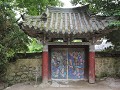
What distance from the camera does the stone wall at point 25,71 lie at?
12055mm

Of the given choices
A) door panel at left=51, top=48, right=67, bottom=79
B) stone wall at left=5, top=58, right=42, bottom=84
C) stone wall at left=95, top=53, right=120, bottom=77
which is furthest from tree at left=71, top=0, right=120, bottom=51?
stone wall at left=5, top=58, right=42, bottom=84

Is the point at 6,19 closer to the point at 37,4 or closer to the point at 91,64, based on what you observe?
the point at 91,64

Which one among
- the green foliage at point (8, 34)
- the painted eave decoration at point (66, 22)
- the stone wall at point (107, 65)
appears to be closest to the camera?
the painted eave decoration at point (66, 22)

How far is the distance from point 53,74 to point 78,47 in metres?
2.04

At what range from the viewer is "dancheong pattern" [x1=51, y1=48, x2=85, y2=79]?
37.7 feet

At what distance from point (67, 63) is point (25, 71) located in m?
2.54

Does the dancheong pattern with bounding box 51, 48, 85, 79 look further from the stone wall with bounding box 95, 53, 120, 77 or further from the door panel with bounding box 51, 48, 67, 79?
the stone wall with bounding box 95, 53, 120, 77

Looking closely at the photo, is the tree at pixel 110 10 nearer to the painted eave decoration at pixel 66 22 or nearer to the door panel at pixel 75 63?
the painted eave decoration at pixel 66 22

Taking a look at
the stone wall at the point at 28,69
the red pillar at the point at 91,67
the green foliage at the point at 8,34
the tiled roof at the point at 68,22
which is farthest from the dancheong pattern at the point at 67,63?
the green foliage at the point at 8,34

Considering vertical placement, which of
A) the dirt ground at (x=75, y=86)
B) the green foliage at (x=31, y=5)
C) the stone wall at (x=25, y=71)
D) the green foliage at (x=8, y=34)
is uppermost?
the green foliage at (x=31, y=5)

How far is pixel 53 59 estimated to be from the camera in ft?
37.9

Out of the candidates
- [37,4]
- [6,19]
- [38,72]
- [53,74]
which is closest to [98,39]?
[53,74]

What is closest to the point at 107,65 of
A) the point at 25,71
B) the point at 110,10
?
the point at 110,10

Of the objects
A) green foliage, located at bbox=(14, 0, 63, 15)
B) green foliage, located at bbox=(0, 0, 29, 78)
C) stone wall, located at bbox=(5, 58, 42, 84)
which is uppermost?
green foliage, located at bbox=(14, 0, 63, 15)
